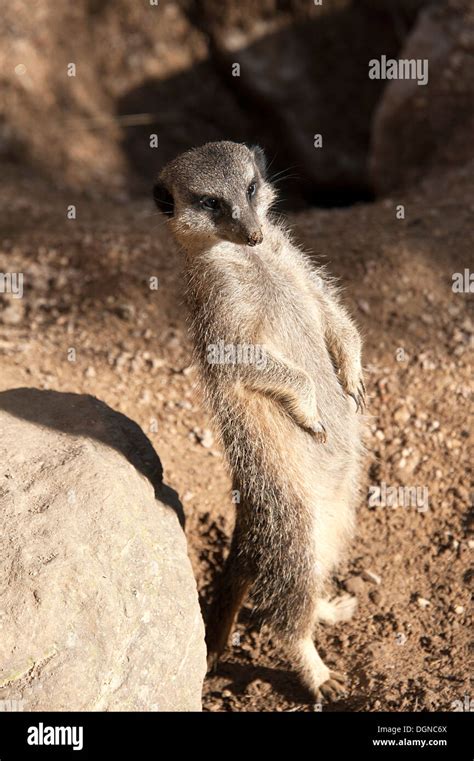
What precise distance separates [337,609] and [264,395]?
118 centimetres

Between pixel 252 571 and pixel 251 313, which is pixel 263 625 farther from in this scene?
pixel 251 313

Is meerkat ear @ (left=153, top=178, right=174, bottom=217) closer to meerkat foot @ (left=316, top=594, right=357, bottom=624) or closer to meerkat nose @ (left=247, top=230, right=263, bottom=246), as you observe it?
meerkat nose @ (left=247, top=230, right=263, bottom=246)

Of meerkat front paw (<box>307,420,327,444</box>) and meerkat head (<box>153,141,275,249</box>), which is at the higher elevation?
meerkat head (<box>153,141,275,249</box>)

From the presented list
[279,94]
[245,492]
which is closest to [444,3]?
[279,94]

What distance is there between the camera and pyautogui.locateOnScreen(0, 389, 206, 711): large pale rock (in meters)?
2.60

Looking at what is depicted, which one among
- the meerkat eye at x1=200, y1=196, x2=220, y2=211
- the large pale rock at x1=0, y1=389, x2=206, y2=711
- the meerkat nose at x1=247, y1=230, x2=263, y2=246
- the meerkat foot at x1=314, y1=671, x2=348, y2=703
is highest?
the meerkat eye at x1=200, y1=196, x2=220, y2=211

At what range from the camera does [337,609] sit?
13.2ft

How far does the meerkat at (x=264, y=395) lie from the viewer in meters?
3.38

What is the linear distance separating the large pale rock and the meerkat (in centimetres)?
40
